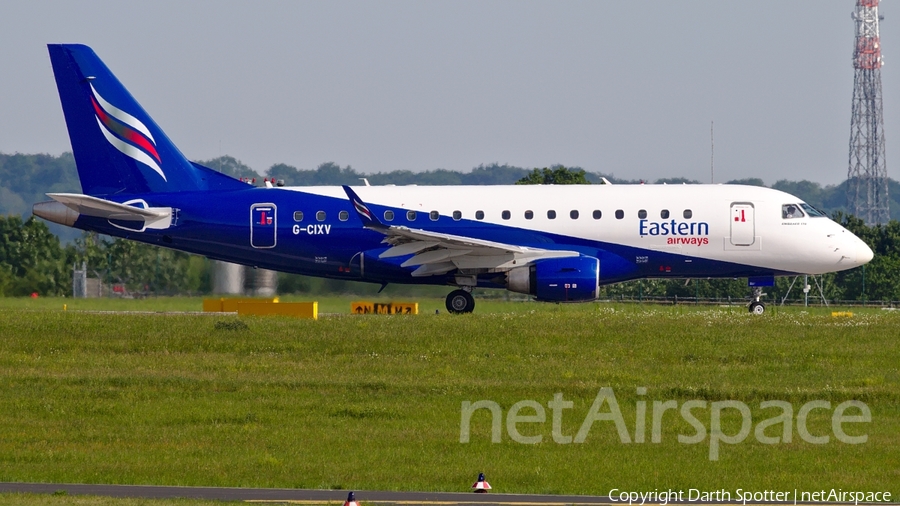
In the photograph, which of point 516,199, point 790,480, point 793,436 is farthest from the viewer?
point 516,199

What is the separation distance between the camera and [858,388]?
26.3 m

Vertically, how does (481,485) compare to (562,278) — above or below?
below

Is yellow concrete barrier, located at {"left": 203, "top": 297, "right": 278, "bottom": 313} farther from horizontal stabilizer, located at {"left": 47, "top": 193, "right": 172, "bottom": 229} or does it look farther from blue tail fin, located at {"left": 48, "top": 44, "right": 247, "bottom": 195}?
blue tail fin, located at {"left": 48, "top": 44, "right": 247, "bottom": 195}

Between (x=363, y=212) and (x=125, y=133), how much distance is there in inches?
334

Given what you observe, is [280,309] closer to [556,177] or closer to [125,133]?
[125,133]

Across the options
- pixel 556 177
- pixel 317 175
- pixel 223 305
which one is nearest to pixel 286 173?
pixel 317 175

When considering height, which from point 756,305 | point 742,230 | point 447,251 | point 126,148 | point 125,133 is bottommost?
point 756,305

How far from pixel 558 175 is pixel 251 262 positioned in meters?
37.7

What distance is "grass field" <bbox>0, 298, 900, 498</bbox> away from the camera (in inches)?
765

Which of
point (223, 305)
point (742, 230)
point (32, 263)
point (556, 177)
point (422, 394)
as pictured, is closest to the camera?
point (422, 394)

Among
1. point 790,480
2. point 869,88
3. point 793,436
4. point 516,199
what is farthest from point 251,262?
point 869,88

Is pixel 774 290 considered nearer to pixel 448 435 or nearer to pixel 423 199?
pixel 423 199

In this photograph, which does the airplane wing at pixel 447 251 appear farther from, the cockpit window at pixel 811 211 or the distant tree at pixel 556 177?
the distant tree at pixel 556 177

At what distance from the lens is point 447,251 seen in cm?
3906
